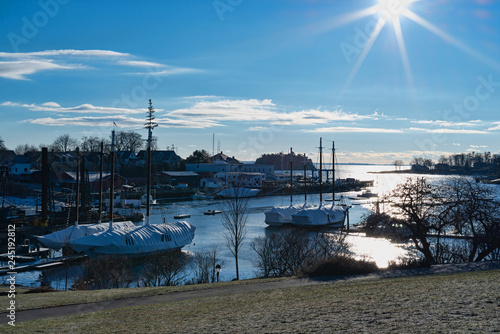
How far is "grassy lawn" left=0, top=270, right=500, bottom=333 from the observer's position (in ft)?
30.2

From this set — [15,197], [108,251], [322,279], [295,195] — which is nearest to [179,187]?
[295,195]

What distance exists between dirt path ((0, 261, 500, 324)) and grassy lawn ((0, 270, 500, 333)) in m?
1.04

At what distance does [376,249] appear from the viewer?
40250 millimetres

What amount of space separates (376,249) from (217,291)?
2691 cm

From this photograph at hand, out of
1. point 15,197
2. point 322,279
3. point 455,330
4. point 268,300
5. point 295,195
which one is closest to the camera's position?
point 455,330

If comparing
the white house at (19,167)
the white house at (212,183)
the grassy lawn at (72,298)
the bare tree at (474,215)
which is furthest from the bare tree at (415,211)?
the white house at (19,167)

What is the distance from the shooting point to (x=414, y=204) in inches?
936

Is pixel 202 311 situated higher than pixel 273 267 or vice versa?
pixel 202 311

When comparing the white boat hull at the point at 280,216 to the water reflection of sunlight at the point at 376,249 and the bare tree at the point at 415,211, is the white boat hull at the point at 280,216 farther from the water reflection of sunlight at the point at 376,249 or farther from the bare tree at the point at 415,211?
the bare tree at the point at 415,211

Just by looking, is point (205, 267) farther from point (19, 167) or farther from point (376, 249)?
point (19, 167)

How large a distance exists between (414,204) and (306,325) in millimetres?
16190

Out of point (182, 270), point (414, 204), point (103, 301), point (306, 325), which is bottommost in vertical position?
point (182, 270)

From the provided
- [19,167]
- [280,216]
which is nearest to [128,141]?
[19,167]

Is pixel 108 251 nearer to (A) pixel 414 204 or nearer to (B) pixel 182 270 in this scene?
(B) pixel 182 270
